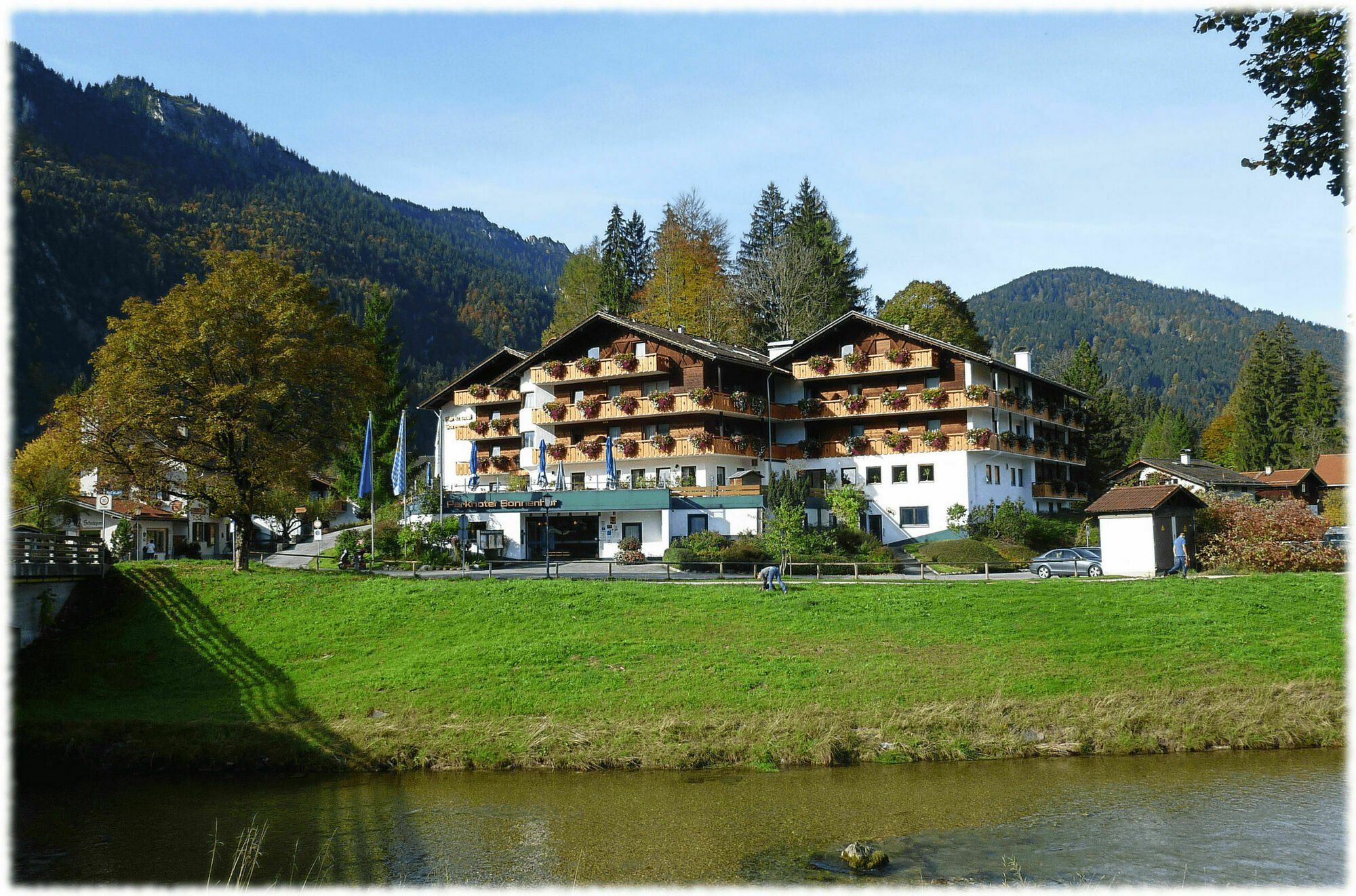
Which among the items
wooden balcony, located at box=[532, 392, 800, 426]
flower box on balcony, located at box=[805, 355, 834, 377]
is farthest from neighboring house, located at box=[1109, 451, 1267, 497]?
wooden balcony, located at box=[532, 392, 800, 426]

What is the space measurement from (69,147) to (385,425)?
155 metres

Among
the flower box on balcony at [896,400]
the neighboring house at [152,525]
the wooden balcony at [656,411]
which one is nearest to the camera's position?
the wooden balcony at [656,411]

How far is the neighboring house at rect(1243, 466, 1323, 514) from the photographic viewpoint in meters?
78.8

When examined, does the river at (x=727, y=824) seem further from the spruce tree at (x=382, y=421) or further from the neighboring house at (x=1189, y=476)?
the neighboring house at (x=1189, y=476)

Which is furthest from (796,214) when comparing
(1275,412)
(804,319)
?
(1275,412)

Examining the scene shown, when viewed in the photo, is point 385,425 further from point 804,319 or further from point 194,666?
point 194,666

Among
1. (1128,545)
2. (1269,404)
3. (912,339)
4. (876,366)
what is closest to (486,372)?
(876,366)

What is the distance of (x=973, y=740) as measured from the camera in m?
22.8

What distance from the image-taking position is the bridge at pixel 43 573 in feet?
95.8

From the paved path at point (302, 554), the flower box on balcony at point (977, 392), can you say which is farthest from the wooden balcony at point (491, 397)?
the flower box on balcony at point (977, 392)

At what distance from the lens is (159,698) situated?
2648 centimetres

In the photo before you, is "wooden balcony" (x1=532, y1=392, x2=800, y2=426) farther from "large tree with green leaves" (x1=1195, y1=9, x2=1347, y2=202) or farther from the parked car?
"large tree with green leaves" (x1=1195, y1=9, x2=1347, y2=202)

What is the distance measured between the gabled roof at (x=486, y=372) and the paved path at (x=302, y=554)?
11.4 meters

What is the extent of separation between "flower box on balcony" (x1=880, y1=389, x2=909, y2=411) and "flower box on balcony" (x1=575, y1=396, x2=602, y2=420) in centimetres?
1699
